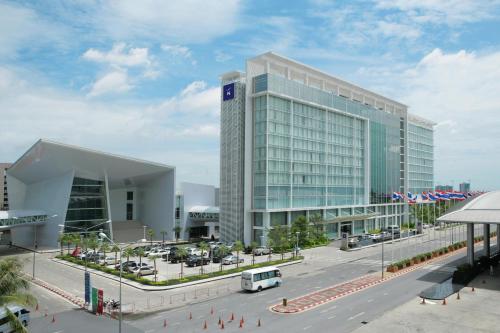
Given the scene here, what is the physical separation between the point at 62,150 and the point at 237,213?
113 ft

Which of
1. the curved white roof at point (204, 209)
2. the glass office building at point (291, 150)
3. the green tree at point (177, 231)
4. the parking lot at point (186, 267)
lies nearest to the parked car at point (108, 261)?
the parking lot at point (186, 267)

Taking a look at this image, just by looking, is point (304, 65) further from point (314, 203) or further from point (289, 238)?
point (289, 238)

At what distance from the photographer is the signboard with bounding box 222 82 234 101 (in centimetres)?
8325

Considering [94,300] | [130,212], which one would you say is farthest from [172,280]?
[130,212]

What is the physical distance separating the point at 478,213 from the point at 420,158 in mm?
98311

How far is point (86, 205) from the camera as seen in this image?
307ft

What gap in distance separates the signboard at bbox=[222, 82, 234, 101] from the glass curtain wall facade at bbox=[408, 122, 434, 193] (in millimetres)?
74733

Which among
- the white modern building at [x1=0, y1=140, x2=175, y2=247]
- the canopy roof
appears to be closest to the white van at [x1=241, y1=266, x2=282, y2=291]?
the canopy roof

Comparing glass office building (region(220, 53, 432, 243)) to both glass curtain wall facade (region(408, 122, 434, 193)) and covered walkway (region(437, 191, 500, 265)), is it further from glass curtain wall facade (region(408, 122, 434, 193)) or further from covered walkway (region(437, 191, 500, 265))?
covered walkway (region(437, 191, 500, 265))

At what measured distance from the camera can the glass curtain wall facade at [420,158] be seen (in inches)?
5369

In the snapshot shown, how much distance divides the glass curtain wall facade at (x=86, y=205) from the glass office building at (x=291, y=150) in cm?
2969

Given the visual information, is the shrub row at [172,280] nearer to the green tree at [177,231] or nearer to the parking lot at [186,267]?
the parking lot at [186,267]

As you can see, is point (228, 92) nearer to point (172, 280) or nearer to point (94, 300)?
point (172, 280)

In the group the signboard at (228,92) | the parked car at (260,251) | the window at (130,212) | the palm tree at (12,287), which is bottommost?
the parked car at (260,251)
